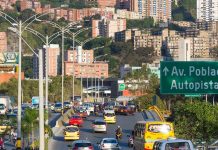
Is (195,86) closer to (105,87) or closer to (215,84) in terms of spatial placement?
(215,84)

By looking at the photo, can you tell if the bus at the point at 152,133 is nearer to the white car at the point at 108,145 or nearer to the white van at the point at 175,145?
the white car at the point at 108,145

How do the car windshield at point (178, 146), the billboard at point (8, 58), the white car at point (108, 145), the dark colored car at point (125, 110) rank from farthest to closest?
the billboard at point (8, 58) < the dark colored car at point (125, 110) < the white car at point (108, 145) < the car windshield at point (178, 146)

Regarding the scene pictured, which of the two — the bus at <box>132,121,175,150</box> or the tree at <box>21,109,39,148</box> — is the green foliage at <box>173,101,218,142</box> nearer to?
the bus at <box>132,121,175,150</box>

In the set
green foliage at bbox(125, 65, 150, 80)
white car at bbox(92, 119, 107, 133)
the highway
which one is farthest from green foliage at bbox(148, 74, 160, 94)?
white car at bbox(92, 119, 107, 133)

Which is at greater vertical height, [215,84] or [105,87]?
[215,84]

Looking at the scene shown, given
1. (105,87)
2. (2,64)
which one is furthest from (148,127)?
(105,87)

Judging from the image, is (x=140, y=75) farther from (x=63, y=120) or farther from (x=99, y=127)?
(x=99, y=127)

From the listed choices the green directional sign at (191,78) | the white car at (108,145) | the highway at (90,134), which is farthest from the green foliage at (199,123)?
the green directional sign at (191,78)
